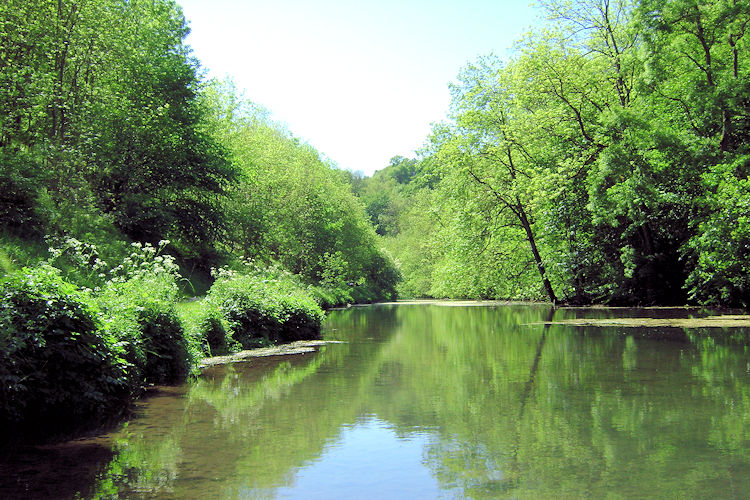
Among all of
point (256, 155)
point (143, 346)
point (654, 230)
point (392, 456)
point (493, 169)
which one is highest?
point (256, 155)

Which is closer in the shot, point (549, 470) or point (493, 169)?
point (549, 470)

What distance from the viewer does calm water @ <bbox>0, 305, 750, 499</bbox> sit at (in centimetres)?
506

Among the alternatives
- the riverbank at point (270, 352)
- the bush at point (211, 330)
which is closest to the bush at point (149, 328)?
the riverbank at point (270, 352)

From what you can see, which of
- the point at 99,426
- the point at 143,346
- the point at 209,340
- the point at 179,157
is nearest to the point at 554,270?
the point at 179,157

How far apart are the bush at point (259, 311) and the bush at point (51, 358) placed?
609cm

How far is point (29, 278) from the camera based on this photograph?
24.4 feet

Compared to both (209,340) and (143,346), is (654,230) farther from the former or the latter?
(143,346)

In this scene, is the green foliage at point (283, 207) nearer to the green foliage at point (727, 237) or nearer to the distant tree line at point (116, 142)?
the distant tree line at point (116, 142)

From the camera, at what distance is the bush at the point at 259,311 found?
15.1 meters

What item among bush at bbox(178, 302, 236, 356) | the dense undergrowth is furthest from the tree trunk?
the dense undergrowth

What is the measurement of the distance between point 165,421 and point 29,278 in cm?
233

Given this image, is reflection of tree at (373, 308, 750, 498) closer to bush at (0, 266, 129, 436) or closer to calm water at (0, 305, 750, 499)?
calm water at (0, 305, 750, 499)

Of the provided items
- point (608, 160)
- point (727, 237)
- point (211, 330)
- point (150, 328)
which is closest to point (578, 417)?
point (150, 328)

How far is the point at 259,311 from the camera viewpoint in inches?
621
